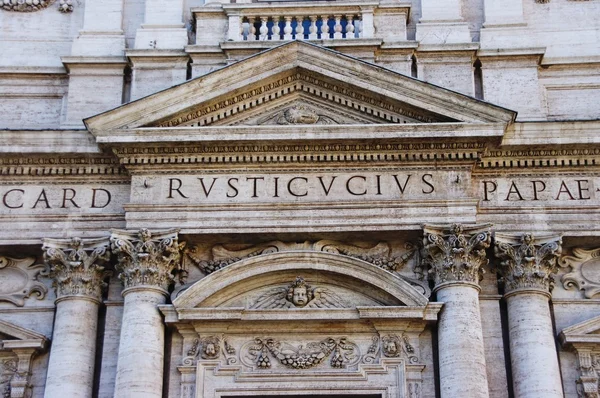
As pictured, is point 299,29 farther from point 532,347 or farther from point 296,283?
point 532,347

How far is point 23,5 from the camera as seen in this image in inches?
741

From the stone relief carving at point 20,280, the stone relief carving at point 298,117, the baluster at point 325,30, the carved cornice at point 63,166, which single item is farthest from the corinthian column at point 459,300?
the stone relief carving at point 20,280

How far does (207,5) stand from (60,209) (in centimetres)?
399

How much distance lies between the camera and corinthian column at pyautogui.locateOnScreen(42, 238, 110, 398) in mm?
15445

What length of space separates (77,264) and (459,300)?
16.6 ft

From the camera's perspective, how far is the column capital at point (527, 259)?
15.9m

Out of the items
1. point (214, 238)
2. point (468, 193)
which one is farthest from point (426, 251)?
point (214, 238)

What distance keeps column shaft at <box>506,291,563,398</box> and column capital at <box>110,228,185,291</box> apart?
179 inches

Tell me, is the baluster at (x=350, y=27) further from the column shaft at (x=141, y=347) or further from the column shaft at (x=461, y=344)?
the column shaft at (x=141, y=347)

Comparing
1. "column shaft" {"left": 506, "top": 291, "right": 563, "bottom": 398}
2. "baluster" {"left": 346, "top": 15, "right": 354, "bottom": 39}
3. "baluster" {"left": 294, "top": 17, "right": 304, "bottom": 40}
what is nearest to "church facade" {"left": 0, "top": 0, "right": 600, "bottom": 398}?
"column shaft" {"left": 506, "top": 291, "right": 563, "bottom": 398}

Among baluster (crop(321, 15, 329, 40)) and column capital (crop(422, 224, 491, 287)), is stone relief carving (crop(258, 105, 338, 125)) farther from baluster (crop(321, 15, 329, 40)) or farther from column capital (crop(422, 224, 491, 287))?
column capital (crop(422, 224, 491, 287))

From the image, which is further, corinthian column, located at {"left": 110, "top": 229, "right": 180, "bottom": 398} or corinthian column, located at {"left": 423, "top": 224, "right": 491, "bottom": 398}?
corinthian column, located at {"left": 110, "top": 229, "right": 180, "bottom": 398}

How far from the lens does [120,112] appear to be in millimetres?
16438

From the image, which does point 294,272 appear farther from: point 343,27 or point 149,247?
point 343,27
